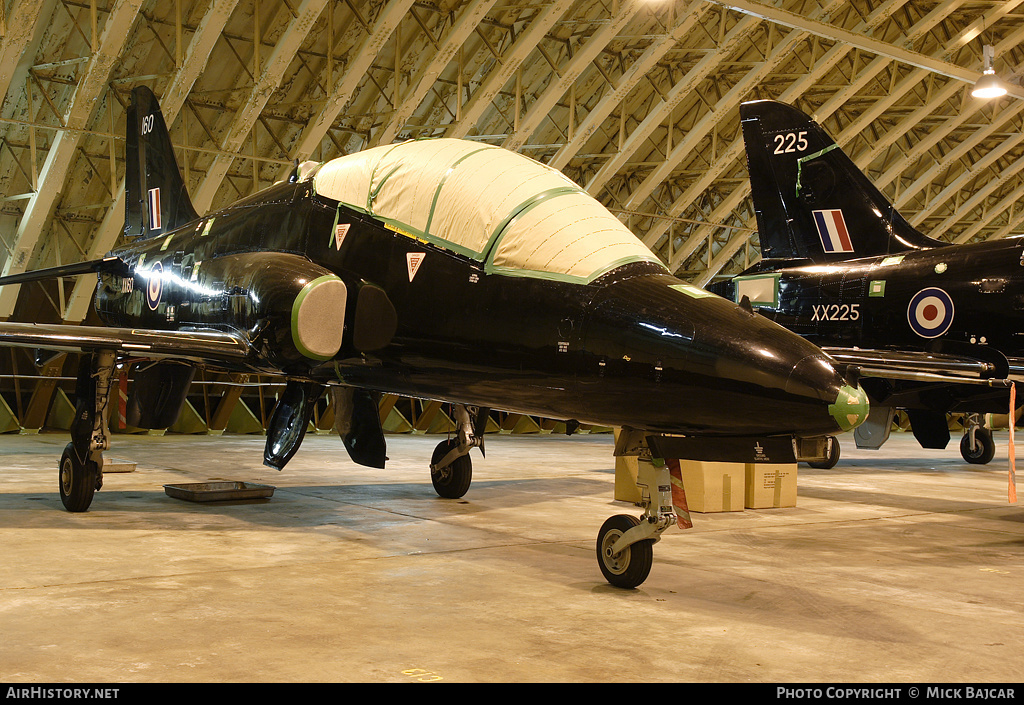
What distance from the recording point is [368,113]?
1920cm

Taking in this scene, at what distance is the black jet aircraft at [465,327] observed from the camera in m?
4.41

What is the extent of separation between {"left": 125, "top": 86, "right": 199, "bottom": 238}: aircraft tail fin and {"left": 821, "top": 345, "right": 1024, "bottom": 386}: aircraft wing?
740 cm

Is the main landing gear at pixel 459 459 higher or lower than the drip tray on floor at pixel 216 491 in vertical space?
higher

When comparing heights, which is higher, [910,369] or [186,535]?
[910,369]

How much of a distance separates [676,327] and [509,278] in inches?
45.2

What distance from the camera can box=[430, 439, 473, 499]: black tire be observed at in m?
8.61

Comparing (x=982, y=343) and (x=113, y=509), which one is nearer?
(x=113, y=509)

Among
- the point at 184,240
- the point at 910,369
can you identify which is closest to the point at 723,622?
the point at 910,369

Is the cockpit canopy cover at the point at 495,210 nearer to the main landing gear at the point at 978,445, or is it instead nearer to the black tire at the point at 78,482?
the black tire at the point at 78,482

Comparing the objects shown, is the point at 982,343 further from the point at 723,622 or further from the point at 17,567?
the point at 17,567

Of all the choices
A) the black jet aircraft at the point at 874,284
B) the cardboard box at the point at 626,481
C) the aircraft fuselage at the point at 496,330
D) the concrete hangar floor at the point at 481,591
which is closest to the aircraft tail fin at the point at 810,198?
the black jet aircraft at the point at 874,284

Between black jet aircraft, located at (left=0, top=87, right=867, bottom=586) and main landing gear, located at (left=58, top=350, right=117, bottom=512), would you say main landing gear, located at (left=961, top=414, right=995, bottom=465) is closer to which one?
black jet aircraft, located at (left=0, top=87, right=867, bottom=586)

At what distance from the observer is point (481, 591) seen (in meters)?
4.76

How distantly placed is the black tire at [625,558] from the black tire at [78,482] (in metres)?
4.30
